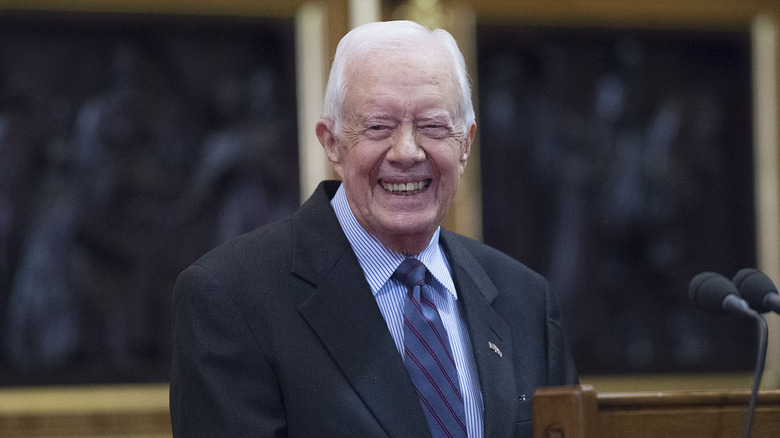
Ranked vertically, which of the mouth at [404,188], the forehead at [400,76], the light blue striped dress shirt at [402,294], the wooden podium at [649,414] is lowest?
the wooden podium at [649,414]

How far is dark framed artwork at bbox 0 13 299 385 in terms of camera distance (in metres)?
4.31

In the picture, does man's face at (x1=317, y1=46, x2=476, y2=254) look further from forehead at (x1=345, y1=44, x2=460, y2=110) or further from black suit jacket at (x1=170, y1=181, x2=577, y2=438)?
black suit jacket at (x1=170, y1=181, x2=577, y2=438)

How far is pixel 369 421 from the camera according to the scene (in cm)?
208

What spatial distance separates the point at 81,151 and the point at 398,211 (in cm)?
258

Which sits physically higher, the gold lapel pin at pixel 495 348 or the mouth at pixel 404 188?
the mouth at pixel 404 188

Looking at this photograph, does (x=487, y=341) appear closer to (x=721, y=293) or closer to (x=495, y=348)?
(x=495, y=348)

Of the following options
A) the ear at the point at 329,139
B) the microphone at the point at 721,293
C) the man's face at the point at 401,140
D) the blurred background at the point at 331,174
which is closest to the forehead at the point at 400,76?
the man's face at the point at 401,140

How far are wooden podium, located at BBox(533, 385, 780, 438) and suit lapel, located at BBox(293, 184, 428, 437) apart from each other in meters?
0.47

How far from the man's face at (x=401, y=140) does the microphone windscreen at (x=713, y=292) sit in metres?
0.60

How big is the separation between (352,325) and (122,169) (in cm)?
255

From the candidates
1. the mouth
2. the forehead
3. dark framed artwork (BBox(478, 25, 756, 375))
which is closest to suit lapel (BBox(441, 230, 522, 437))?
the mouth

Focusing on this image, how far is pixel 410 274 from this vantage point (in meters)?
2.30

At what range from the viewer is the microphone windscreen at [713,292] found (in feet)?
6.62

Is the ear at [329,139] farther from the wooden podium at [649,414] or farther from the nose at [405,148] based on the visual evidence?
the wooden podium at [649,414]
